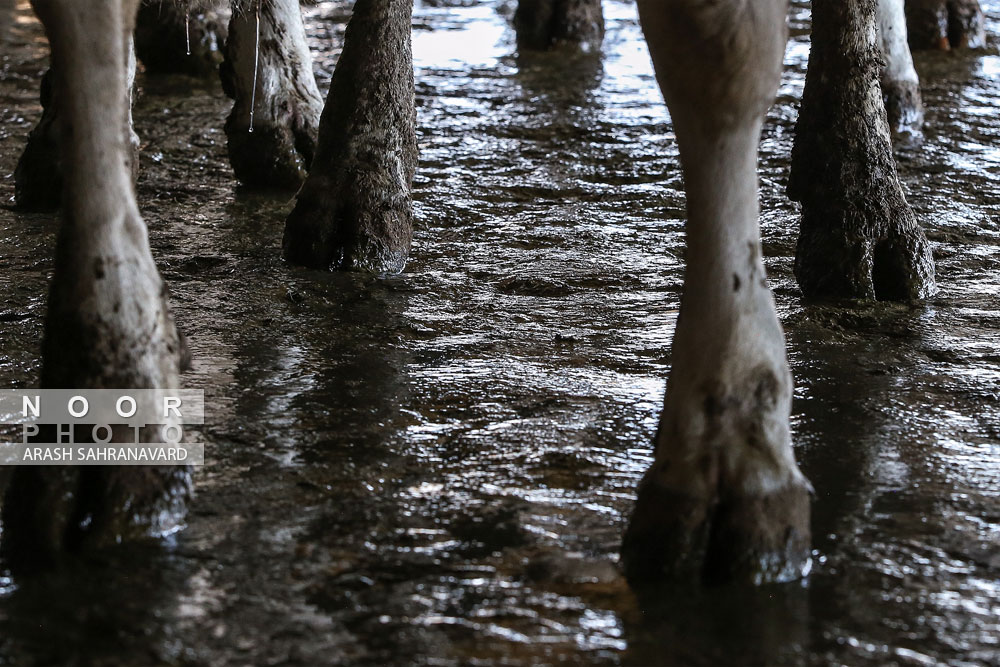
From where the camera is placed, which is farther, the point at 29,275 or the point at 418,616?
the point at 29,275

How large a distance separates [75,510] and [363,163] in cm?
327

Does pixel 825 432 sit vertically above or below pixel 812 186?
below

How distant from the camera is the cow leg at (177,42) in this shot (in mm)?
11422

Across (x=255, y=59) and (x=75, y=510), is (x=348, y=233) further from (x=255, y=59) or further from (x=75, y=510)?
(x=75, y=510)

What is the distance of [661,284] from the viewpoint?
20.8 feet

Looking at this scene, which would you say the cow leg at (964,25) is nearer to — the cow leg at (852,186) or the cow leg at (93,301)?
the cow leg at (852,186)

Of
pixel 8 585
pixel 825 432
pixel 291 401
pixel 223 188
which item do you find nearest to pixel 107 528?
pixel 8 585

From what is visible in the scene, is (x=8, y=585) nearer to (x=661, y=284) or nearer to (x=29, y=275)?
(x=29, y=275)

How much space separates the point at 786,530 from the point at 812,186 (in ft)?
10.1

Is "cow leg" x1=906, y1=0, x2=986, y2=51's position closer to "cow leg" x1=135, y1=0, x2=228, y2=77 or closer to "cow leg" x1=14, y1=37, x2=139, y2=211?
"cow leg" x1=135, y1=0, x2=228, y2=77

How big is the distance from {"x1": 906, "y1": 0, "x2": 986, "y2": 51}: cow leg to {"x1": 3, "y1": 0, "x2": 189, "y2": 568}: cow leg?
10.3 metres

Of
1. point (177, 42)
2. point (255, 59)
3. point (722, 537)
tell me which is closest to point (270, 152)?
point (255, 59)

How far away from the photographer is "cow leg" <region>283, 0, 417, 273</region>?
659 cm

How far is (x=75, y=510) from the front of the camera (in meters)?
3.67
